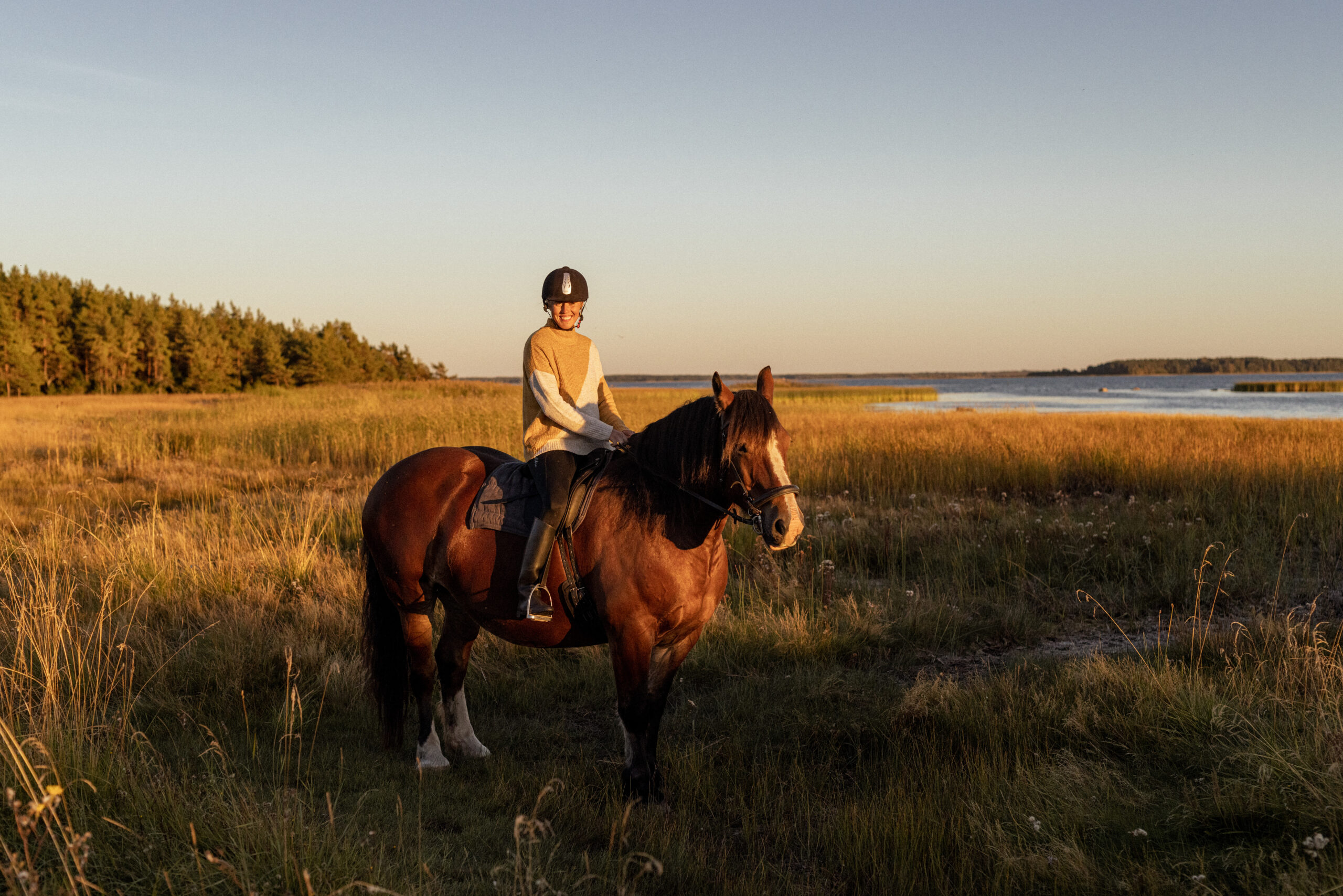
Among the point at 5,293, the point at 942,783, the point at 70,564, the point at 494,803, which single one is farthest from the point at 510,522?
the point at 5,293

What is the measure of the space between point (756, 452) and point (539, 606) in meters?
1.47

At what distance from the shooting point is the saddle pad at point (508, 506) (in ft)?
13.6

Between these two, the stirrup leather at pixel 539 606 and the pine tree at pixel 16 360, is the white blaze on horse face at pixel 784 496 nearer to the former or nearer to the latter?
the stirrup leather at pixel 539 606

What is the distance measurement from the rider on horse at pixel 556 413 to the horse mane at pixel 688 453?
0.21 metres

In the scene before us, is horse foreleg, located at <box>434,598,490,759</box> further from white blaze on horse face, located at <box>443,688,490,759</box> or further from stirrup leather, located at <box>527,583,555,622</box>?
stirrup leather, located at <box>527,583,555,622</box>

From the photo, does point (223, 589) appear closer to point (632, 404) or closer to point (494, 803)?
point (494, 803)

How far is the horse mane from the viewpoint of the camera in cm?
347

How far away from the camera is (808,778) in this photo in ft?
14.3

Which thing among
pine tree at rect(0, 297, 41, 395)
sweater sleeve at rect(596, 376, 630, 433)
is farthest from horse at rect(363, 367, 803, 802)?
pine tree at rect(0, 297, 41, 395)

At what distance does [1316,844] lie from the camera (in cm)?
268

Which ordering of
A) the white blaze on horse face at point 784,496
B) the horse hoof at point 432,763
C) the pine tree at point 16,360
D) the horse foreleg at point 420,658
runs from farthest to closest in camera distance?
1. the pine tree at point 16,360
2. the horse foreleg at point 420,658
3. the horse hoof at point 432,763
4. the white blaze on horse face at point 784,496

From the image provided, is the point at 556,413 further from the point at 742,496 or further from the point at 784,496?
the point at 784,496

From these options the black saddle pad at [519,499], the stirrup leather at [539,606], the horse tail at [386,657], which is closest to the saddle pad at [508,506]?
the black saddle pad at [519,499]

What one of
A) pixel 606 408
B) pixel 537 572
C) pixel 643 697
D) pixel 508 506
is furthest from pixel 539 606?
pixel 606 408
